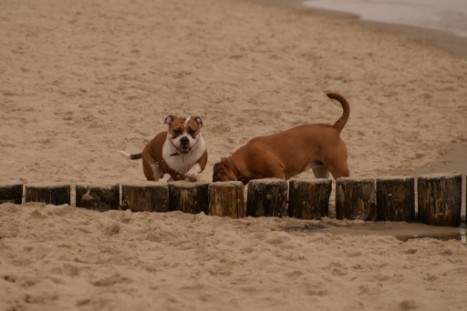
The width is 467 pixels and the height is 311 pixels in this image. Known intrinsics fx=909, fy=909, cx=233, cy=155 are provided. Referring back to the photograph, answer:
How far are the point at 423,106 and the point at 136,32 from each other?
14.2ft

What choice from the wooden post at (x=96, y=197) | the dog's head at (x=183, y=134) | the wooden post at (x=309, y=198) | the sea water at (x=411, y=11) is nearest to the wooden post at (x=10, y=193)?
the wooden post at (x=96, y=197)

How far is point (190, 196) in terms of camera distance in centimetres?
636

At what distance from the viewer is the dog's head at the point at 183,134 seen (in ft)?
23.1

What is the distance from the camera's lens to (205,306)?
14.9ft

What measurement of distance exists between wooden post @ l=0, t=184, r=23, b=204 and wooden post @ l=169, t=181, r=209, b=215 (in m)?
1.06

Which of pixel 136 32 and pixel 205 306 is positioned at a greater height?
pixel 136 32

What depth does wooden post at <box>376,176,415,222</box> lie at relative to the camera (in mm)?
6297

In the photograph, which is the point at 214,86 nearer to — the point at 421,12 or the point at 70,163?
the point at 70,163

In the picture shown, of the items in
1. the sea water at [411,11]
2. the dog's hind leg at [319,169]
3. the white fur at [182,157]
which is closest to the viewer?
the white fur at [182,157]

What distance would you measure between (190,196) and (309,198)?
84cm

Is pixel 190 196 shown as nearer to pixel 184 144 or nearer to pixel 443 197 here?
pixel 184 144

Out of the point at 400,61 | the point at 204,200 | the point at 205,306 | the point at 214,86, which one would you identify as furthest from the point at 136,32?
the point at 205,306

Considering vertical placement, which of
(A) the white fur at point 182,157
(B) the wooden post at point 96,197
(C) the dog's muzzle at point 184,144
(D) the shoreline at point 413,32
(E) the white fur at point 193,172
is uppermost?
(D) the shoreline at point 413,32

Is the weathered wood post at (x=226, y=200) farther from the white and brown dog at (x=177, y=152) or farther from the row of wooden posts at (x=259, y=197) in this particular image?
the white and brown dog at (x=177, y=152)
